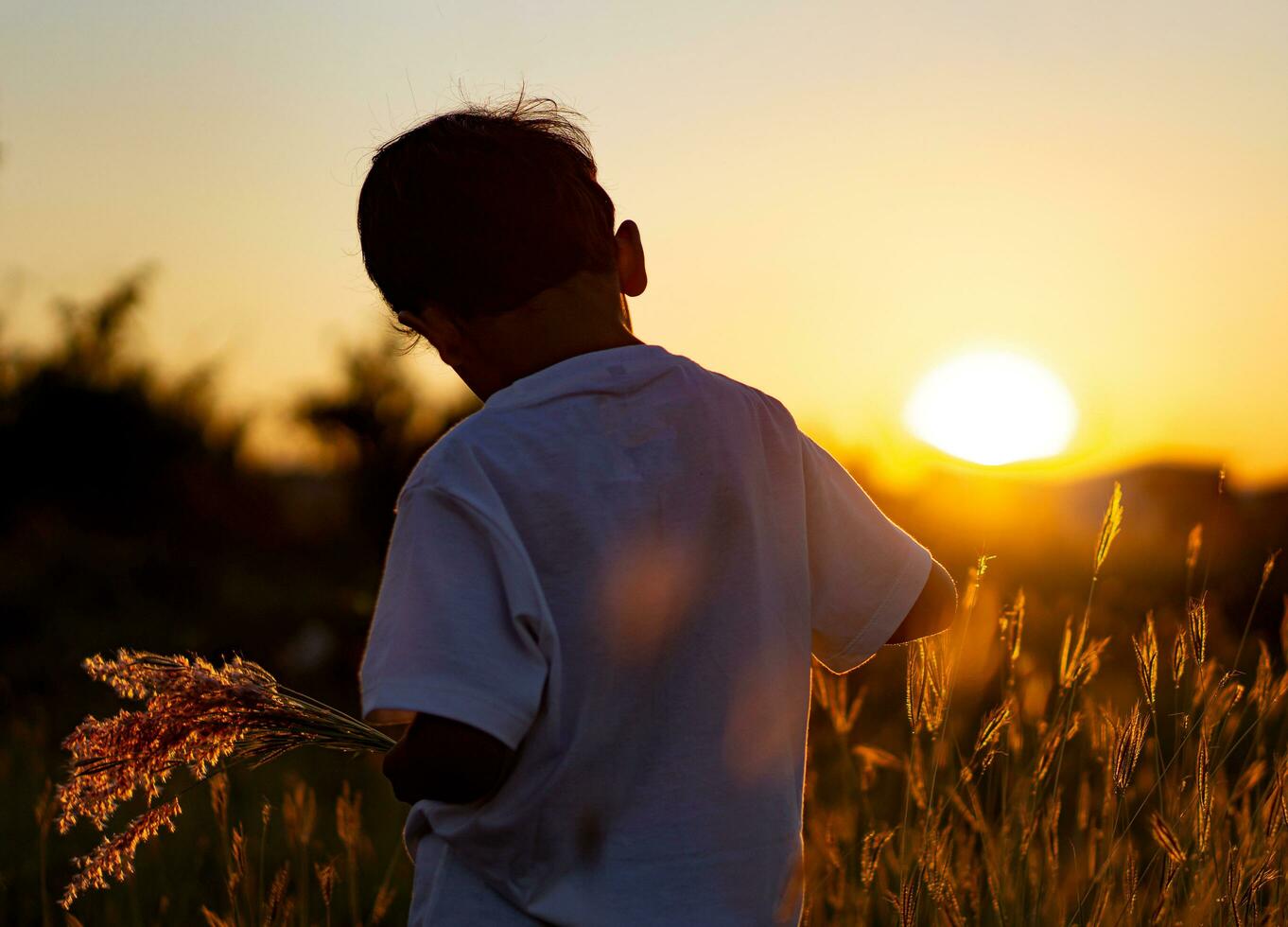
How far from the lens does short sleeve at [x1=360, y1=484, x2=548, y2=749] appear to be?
4.24 ft

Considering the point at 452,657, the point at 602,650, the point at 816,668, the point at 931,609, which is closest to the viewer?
the point at 452,657

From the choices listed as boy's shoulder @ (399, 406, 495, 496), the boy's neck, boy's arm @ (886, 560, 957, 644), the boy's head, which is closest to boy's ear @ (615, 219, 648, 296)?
the boy's head

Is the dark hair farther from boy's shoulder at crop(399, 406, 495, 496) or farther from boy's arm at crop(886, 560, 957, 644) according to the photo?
boy's arm at crop(886, 560, 957, 644)

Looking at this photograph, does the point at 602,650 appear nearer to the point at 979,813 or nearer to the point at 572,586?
the point at 572,586

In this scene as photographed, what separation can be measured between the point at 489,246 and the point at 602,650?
54cm

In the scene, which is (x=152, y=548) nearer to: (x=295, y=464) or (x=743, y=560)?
(x=295, y=464)

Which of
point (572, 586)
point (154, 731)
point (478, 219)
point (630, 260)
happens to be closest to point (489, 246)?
point (478, 219)

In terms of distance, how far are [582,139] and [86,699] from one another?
6961mm

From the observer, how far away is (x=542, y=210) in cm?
159

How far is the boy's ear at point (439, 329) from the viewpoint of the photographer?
1562 mm

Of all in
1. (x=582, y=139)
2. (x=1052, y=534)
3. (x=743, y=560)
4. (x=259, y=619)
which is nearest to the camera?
(x=743, y=560)

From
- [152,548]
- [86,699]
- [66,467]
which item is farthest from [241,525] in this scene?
[86,699]

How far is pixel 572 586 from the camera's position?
54.3 inches

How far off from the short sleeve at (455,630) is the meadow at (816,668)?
1.00m
